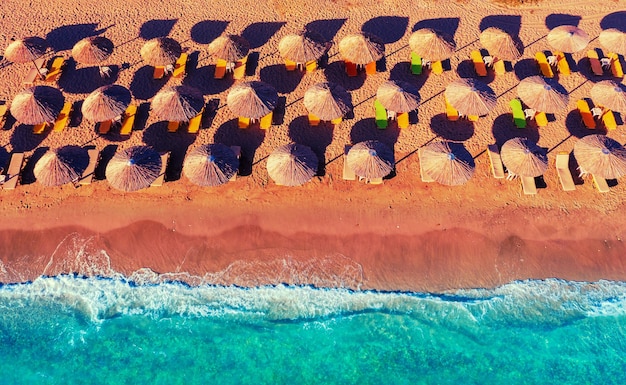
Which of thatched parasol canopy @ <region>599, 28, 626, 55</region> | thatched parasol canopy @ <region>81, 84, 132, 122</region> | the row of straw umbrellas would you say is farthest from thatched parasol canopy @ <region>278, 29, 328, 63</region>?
thatched parasol canopy @ <region>599, 28, 626, 55</region>

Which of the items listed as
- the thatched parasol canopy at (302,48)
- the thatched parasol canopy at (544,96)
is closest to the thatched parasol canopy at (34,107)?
the thatched parasol canopy at (302,48)

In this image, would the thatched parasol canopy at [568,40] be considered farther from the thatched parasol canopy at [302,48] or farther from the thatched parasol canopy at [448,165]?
the thatched parasol canopy at [302,48]

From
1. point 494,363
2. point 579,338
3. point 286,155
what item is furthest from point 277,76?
point 579,338

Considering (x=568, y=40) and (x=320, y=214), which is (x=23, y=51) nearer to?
(x=320, y=214)

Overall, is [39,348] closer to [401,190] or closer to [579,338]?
[401,190]

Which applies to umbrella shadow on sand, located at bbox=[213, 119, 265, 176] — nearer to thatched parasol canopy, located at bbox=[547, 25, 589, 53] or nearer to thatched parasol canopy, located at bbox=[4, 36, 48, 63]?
thatched parasol canopy, located at bbox=[4, 36, 48, 63]

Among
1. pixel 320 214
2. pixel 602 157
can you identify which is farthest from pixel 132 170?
pixel 602 157
